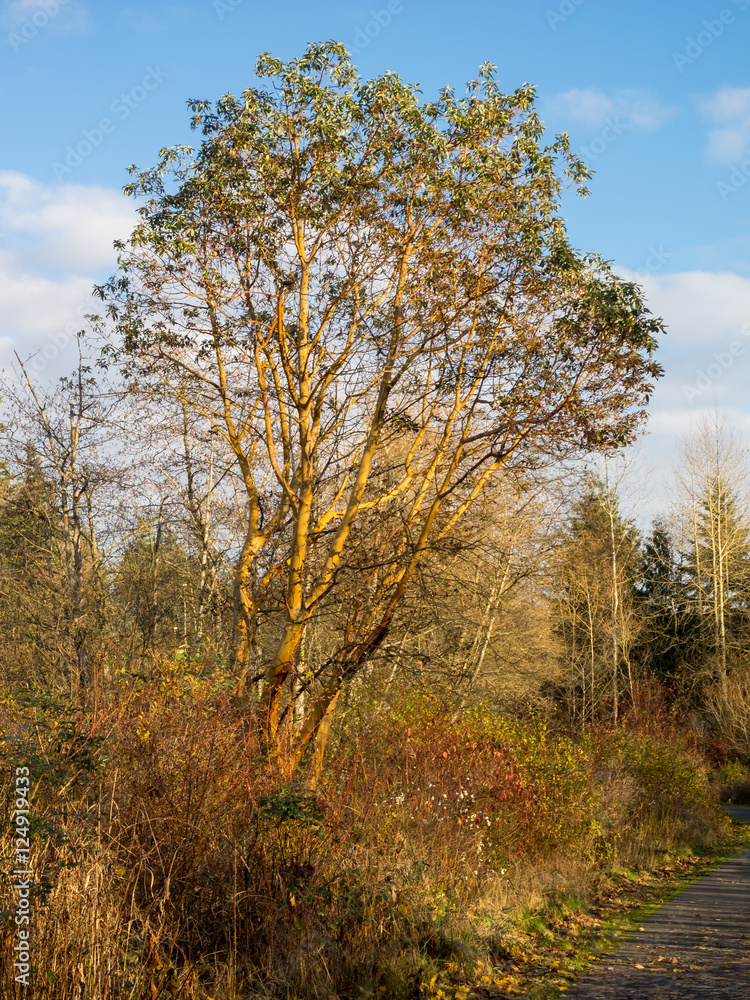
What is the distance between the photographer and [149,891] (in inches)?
224

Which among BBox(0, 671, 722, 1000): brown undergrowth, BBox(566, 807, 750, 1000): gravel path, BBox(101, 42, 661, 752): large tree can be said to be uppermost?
BBox(101, 42, 661, 752): large tree

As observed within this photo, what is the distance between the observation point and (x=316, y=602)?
402 inches

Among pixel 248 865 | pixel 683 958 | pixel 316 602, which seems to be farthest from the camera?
pixel 316 602

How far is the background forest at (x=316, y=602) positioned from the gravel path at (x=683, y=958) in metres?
0.79

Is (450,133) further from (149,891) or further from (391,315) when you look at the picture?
(149,891)

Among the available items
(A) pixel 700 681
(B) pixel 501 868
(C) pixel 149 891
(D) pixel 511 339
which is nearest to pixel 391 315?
(D) pixel 511 339

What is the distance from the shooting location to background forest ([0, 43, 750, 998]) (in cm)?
582

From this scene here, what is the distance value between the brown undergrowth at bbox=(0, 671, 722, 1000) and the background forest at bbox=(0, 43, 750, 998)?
31mm

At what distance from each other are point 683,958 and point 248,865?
400cm

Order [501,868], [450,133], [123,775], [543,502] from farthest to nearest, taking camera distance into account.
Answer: [543,502] < [450,133] < [501,868] < [123,775]

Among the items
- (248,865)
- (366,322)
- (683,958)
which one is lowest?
(683,958)

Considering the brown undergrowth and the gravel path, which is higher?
the brown undergrowth

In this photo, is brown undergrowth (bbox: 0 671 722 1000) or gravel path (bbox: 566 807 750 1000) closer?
brown undergrowth (bbox: 0 671 722 1000)

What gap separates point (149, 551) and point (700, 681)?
2612 cm
